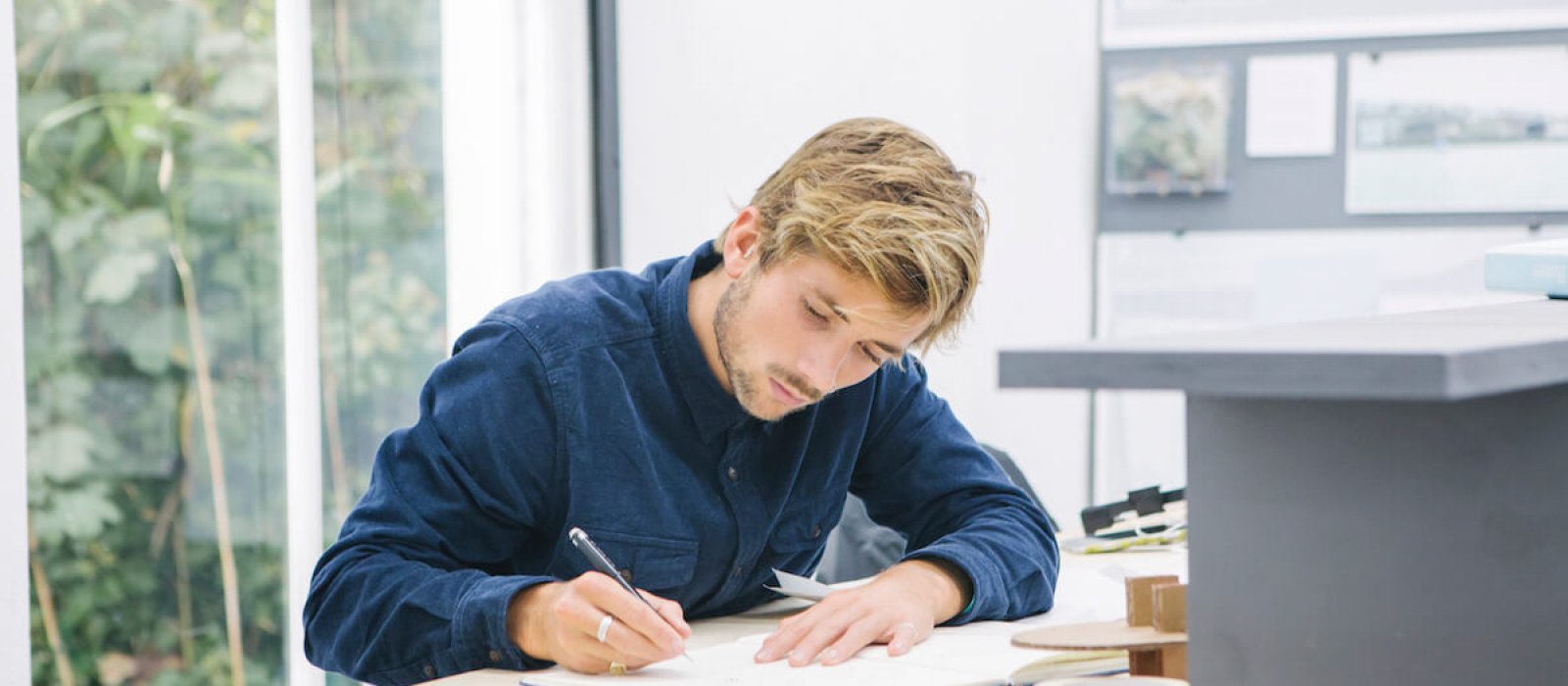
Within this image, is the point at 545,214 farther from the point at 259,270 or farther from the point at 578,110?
the point at 259,270

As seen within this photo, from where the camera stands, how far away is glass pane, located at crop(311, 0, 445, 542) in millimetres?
2762

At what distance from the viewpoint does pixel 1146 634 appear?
846 mm

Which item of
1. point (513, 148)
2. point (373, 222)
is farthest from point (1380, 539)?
point (513, 148)

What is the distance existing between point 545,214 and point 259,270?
94 cm

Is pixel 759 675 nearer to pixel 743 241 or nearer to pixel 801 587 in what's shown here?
pixel 801 587

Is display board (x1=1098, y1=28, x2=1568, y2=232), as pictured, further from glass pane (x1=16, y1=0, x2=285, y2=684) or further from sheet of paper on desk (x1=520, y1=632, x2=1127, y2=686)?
sheet of paper on desk (x1=520, y1=632, x2=1127, y2=686)

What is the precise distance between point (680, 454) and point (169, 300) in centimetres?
131

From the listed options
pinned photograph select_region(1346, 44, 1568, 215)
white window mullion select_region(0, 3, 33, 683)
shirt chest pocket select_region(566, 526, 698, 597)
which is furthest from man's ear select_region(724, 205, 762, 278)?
pinned photograph select_region(1346, 44, 1568, 215)

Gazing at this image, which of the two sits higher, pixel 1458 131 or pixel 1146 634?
pixel 1458 131

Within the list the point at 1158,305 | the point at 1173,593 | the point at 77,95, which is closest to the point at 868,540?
the point at 1173,593

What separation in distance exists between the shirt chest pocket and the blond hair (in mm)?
277

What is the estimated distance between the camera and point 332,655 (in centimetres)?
129

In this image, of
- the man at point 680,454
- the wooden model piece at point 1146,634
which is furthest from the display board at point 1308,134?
the wooden model piece at point 1146,634

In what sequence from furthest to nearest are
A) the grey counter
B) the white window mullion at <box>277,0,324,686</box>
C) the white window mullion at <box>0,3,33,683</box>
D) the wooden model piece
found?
the white window mullion at <box>277,0,324,686</box>
the white window mullion at <box>0,3,33,683</box>
the wooden model piece
the grey counter
